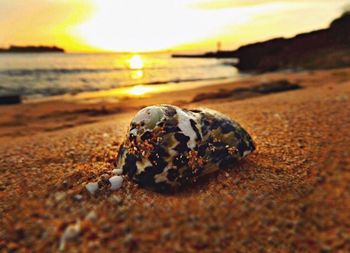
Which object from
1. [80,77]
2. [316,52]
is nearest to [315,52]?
[316,52]

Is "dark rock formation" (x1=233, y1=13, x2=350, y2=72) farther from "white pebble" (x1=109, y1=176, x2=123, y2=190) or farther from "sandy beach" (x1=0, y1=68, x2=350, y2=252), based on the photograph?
"white pebble" (x1=109, y1=176, x2=123, y2=190)

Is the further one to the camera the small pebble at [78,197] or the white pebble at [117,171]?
the white pebble at [117,171]

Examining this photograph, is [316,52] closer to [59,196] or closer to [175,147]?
[175,147]

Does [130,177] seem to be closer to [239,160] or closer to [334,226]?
[239,160]

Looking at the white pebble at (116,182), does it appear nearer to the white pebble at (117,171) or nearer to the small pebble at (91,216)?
the white pebble at (117,171)

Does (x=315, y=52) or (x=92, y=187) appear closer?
(x=92, y=187)

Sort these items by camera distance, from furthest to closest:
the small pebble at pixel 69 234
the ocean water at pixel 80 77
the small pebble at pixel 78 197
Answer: the ocean water at pixel 80 77 < the small pebble at pixel 78 197 < the small pebble at pixel 69 234

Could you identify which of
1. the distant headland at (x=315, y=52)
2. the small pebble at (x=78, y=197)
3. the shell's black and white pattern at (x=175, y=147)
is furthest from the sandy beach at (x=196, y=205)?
the distant headland at (x=315, y=52)

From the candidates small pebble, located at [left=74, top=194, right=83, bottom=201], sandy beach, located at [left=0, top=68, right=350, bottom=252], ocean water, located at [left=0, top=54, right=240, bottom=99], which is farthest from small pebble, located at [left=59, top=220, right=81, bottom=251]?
ocean water, located at [left=0, top=54, right=240, bottom=99]

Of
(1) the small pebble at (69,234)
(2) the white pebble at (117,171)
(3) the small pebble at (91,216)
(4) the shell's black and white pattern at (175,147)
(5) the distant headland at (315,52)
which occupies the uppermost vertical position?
(5) the distant headland at (315,52)
